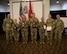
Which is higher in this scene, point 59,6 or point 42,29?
point 59,6

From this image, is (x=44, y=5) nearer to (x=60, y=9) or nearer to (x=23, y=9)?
(x=23, y=9)

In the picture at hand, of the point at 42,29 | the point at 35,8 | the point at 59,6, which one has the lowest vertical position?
the point at 42,29

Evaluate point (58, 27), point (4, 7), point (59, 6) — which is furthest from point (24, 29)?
point (4, 7)

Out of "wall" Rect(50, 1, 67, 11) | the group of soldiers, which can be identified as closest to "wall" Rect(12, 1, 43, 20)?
the group of soldiers

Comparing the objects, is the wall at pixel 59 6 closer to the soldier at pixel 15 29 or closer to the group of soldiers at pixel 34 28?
the group of soldiers at pixel 34 28

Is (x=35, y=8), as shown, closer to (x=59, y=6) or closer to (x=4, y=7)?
(x=59, y=6)

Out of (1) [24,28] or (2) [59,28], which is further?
(1) [24,28]

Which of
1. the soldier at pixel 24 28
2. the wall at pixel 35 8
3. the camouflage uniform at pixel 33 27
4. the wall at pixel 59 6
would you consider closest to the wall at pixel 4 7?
the wall at pixel 59 6

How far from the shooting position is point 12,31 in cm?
724

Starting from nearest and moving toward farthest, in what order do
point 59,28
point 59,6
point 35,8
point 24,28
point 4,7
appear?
1. point 59,28
2. point 24,28
3. point 35,8
4. point 59,6
5. point 4,7

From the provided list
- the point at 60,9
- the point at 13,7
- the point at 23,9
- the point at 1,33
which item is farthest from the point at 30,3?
the point at 60,9

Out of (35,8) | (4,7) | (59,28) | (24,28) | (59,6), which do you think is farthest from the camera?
(4,7)

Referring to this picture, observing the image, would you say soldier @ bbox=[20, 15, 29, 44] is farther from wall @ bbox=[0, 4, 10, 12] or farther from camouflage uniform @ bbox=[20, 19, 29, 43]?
wall @ bbox=[0, 4, 10, 12]

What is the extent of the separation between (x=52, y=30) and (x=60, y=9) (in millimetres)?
8628
